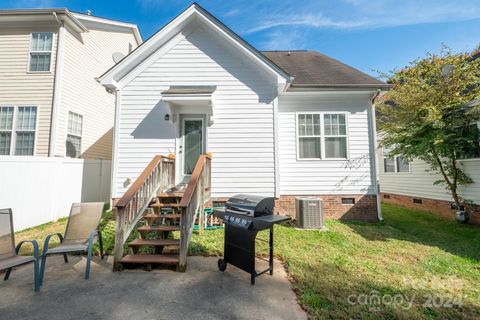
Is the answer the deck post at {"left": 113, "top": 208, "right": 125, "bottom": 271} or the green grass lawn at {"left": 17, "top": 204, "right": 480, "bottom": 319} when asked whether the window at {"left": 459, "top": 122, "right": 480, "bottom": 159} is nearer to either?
the green grass lawn at {"left": 17, "top": 204, "right": 480, "bottom": 319}

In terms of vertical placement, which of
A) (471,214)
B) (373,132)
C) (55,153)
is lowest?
(471,214)

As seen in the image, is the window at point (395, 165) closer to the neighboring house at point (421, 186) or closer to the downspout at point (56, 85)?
the neighboring house at point (421, 186)

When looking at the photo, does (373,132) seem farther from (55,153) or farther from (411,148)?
(55,153)

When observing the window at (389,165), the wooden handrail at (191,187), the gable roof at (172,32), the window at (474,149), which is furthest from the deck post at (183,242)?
the window at (389,165)

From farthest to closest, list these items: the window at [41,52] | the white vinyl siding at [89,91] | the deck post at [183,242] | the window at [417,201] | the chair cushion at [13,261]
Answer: the window at [417,201], the white vinyl siding at [89,91], the window at [41,52], the deck post at [183,242], the chair cushion at [13,261]

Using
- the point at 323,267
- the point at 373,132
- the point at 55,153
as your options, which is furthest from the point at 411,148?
the point at 55,153

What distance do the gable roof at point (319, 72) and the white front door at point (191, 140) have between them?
3.54 metres

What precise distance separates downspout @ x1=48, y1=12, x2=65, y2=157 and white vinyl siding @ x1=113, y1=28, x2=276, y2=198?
10.8 feet

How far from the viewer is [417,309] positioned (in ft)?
9.38

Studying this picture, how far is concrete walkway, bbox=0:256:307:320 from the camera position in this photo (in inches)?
106

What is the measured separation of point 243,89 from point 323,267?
227 inches

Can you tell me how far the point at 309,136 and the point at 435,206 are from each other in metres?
6.03

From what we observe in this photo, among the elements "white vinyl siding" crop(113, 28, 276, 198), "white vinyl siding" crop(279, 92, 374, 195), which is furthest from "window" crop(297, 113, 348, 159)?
"white vinyl siding" crop(113, 28, 276, 198)

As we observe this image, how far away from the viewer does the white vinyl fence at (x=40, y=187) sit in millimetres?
6109
